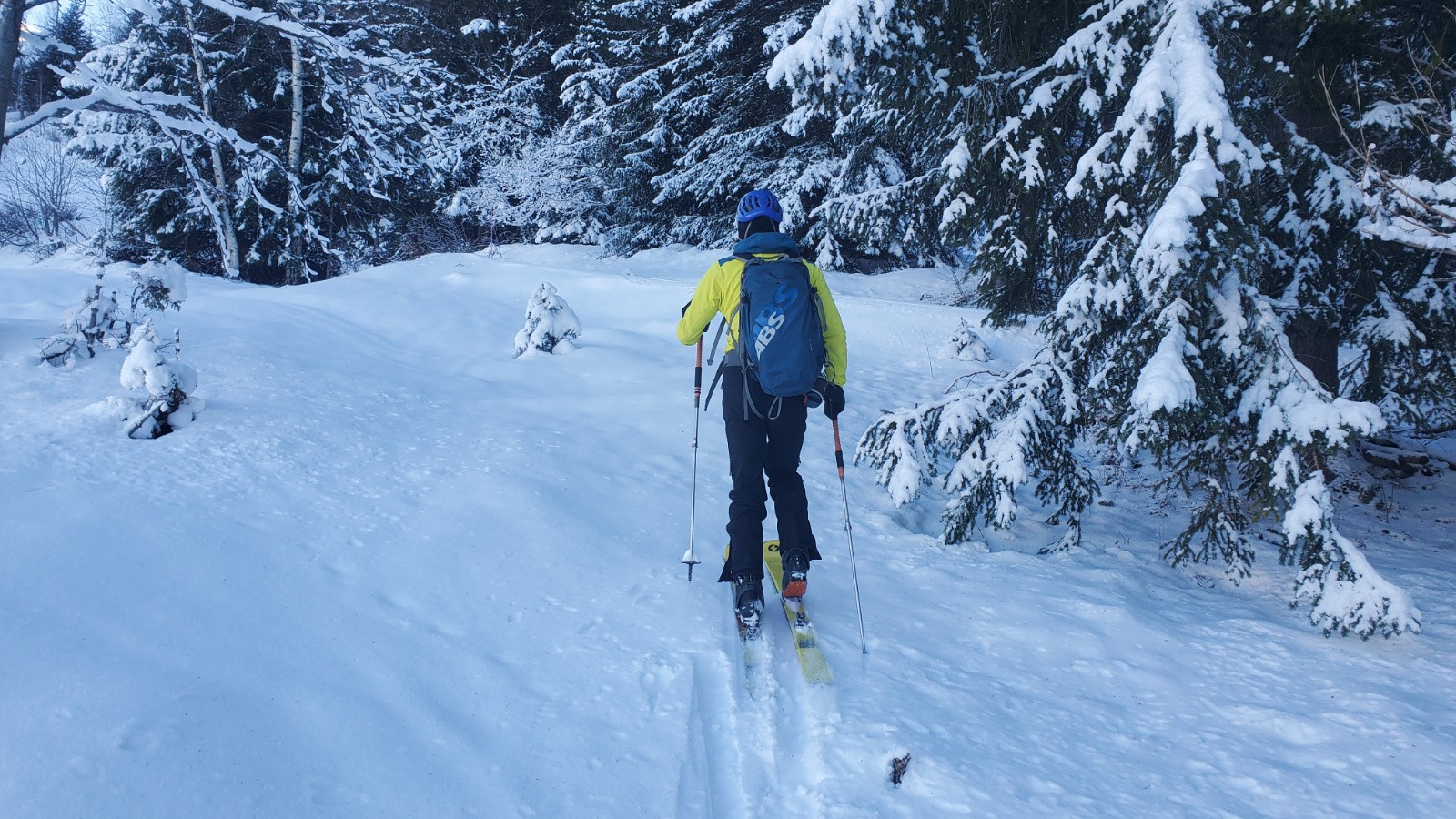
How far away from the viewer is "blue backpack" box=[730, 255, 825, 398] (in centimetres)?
362

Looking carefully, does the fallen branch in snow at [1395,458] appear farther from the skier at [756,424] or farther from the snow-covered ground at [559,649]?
the skier at [756,424]

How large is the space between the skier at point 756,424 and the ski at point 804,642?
0.28 ft

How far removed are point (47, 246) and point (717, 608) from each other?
24.7 m

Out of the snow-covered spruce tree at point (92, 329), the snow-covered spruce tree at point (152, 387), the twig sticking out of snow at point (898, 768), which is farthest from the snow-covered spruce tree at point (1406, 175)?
the snow-covered spruce tree at point (92, 329)

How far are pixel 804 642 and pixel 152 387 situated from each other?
3792 millimetres

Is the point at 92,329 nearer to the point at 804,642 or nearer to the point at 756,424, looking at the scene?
the point at 756,424

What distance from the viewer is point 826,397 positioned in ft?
12.8

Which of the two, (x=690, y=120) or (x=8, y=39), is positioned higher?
(x=690, y=120)

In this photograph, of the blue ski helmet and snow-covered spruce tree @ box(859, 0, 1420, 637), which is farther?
the blue ski helmet

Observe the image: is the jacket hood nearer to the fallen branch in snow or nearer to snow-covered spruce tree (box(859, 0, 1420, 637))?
snow-covered spruce tree (box(859, 0, 1420, 637))

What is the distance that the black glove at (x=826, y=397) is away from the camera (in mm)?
3822

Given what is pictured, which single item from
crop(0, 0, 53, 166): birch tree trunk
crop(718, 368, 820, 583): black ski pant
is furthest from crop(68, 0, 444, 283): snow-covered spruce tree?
crop(718, 368, 820, 583): black ski pant

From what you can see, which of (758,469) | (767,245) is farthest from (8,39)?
(758,469)

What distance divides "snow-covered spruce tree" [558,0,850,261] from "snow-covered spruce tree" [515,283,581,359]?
7416mm
